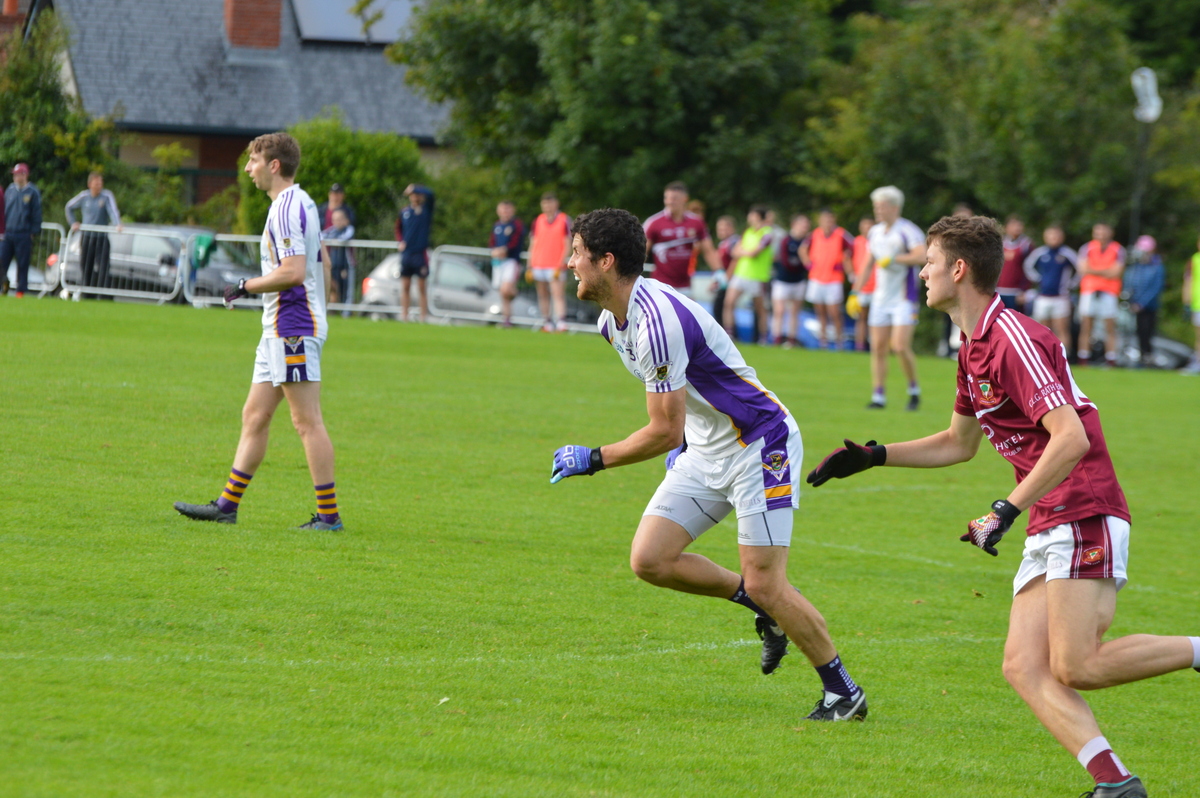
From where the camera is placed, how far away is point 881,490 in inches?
468

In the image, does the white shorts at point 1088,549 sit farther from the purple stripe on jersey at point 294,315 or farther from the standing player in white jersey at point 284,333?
the purple stripe on jersey at point 294,315

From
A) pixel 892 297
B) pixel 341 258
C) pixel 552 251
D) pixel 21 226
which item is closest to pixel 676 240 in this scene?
pixel 892 297

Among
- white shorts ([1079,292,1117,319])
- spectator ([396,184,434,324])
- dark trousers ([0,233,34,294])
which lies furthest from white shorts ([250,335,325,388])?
white shorts ([1079,292,1117,319])

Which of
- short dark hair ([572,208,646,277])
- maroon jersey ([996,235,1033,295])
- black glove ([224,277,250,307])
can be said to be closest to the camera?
short dark hair ([572,208,646,277])

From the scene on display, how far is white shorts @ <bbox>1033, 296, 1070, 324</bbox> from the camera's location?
2445 cm

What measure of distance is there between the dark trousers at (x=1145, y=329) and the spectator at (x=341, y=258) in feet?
47.5

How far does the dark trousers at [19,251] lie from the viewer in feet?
72.9

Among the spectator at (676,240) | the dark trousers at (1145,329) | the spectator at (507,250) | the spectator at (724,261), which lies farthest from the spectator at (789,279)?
the dark trousers at (1145,329)

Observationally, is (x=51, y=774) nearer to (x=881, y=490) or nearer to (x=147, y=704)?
(x=147, y=704)

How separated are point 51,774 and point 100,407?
7.99m

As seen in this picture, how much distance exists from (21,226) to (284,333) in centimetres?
1625

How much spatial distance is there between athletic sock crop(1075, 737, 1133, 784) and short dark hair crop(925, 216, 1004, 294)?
62.6 inches

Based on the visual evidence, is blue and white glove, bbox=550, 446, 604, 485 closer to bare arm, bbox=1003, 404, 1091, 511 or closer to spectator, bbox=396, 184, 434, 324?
bare arm, bbox=1003, 404, 1091, 511

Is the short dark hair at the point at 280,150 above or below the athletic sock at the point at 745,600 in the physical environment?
above
